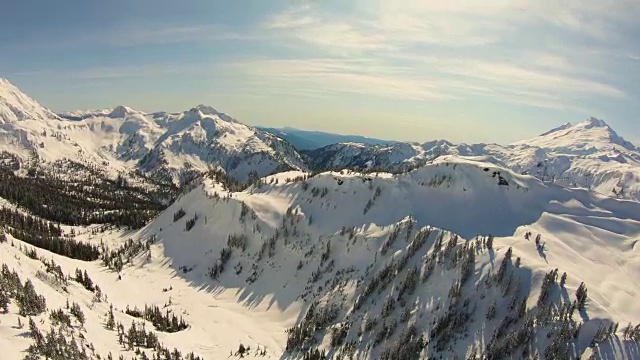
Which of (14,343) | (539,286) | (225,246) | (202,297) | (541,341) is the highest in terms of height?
(14,343)

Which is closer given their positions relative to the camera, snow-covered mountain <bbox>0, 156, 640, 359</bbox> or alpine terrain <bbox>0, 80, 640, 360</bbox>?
alpine terrain <bbox>0, 80, 640, 360</bbox>

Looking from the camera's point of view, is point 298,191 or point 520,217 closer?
point 520,217

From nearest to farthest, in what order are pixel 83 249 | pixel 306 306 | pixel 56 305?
pixel 56 305, pixel 306 306, pixel 83 249

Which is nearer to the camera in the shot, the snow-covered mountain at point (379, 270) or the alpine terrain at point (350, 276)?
the alpine terrain at point (350, 276)

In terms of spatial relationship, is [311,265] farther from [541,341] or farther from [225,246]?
[541,341]

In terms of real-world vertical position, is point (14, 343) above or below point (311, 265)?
above

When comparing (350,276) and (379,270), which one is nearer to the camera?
(379,270)

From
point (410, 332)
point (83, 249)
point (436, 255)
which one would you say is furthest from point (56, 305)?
point (83, 249)

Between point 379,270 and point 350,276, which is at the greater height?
point 379,270
